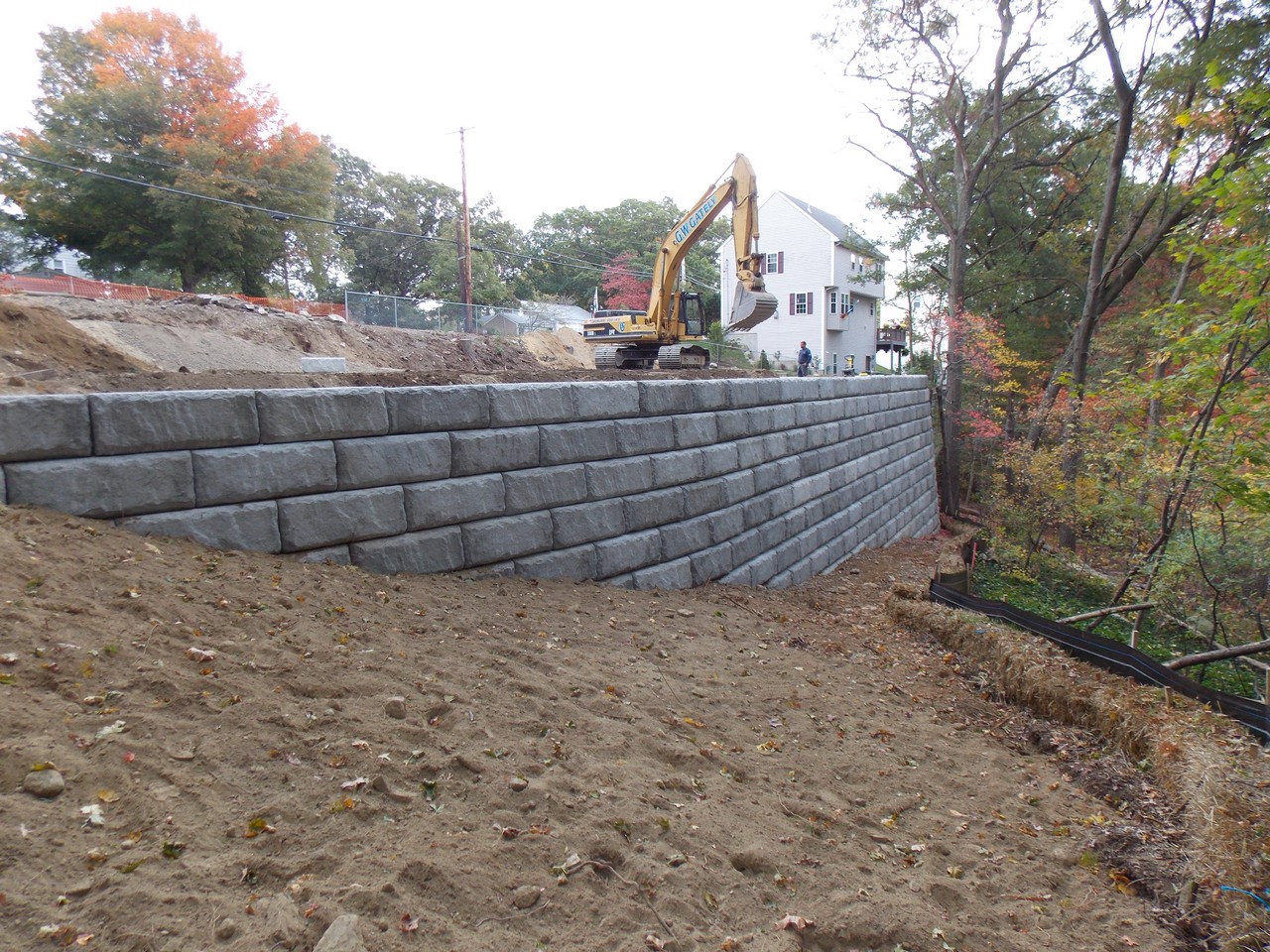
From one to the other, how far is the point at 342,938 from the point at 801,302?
39763 mm

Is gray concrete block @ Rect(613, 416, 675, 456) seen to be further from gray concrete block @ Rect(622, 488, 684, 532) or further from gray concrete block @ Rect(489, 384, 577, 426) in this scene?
gray concrete block @ Rect(489, 384, 577, 426)

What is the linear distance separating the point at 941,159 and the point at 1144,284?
27.8 feet

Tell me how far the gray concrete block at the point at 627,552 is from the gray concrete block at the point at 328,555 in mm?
2155

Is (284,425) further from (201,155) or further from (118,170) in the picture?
(118,170)

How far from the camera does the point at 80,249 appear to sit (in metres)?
23.5

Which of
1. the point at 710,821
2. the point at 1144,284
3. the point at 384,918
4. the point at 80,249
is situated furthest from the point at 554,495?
the point at 1144,284

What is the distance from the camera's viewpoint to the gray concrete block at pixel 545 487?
5410 millimetres

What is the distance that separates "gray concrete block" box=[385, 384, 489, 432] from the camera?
4750 millimetres

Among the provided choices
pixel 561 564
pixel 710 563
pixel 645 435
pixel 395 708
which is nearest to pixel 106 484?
pixel 395 708

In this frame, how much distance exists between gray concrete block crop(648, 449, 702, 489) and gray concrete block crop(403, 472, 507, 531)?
1883 millimetres

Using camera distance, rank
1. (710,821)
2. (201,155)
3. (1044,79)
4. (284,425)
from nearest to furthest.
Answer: (710,821), (284,425), (1044,79), (201,155)

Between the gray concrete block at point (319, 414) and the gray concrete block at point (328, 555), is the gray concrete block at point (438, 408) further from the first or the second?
the gray concrete block at point (328, 555)

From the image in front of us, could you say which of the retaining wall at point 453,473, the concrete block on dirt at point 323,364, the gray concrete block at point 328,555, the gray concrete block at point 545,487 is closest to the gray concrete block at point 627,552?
the retaining wall at point 453,473

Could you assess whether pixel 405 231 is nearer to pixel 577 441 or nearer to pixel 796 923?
pixel 577 441
